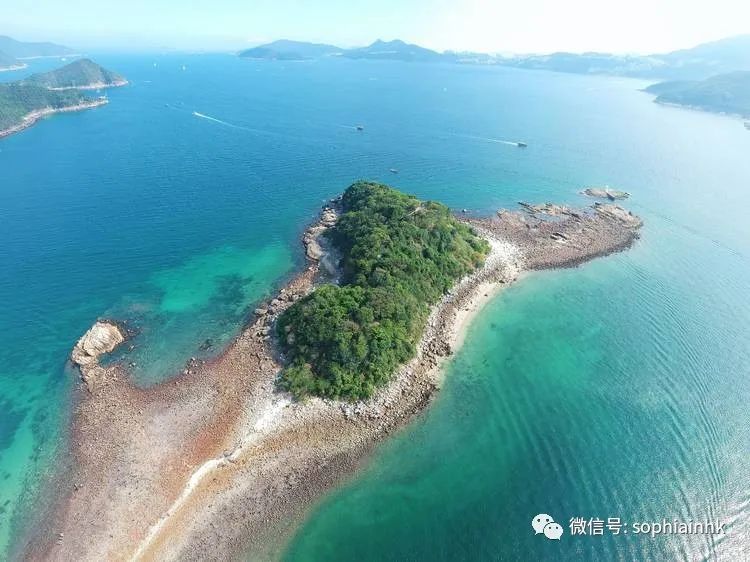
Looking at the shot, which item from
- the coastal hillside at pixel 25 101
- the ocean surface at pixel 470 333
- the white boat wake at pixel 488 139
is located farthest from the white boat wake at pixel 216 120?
the white boat wake at pixel 488 139

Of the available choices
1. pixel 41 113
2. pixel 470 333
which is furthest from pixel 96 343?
pixel 41 113

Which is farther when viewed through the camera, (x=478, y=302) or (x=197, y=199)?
(x=197, y=199)

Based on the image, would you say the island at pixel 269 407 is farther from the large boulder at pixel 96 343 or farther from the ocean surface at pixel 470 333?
the ocean surface at pixel 470 333

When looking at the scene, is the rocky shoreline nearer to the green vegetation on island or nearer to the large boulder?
the large boulder

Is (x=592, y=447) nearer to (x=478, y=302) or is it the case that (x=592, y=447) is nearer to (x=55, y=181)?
(x=478, y=302)

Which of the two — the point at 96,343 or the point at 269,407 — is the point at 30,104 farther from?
the point at 269,407

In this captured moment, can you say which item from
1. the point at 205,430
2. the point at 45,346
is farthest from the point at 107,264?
the point at 205,430

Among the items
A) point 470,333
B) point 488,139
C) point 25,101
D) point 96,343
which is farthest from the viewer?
point 25,101
